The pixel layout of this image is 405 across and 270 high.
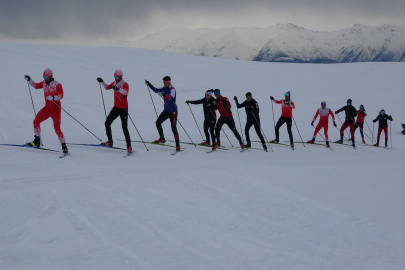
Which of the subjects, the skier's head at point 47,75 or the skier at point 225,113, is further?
the skier at point 225,113

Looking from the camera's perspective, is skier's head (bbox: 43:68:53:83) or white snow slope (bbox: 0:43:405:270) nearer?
white snow slope (bbox: 0:43:405:270)

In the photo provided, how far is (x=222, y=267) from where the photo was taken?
2.87m

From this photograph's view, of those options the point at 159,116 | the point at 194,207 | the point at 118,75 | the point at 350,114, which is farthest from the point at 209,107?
the point at 350,114

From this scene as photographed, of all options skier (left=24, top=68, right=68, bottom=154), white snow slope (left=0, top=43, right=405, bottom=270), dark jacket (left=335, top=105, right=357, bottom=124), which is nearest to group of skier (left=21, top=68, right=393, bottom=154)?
skier (left=24, top=68, right=68, bottom=154)

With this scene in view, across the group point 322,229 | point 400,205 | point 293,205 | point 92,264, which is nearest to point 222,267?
point 92,264

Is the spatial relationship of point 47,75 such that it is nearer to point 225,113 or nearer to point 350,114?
point 225,113

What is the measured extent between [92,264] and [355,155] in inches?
358

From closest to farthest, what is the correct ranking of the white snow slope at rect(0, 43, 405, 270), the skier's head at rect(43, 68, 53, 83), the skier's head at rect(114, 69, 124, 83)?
the white snow slope at rect(0, 43, 405, 270), the skier's head at rect(43, 68, 53, 83), the skier's head at rect(114, 69, 124, 83)

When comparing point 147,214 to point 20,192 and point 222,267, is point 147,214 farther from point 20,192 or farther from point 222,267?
point 20,192

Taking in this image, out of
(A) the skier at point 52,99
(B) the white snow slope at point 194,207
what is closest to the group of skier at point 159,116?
(A) the skier at point 52,99

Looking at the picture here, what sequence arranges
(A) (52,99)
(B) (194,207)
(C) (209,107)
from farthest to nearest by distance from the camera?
(C) (209,107)
(A) (52,99)
(B) (194,207)

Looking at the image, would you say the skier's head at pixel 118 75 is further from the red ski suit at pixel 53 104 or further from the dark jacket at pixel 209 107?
the dark jacket at pixel 209 107

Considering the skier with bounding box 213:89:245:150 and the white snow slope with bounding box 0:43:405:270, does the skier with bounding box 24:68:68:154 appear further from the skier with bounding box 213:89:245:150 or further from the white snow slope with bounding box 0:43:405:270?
the skier with bounding box 213:89:245:150

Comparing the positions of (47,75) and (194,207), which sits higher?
(47,75)
